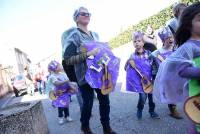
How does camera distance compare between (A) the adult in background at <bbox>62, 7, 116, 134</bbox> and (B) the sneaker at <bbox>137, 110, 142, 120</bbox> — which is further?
(B) the sneaker at <bbox>137, 110, 142, 120</bbox>

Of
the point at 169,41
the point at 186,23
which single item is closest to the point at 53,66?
the point at 169,41

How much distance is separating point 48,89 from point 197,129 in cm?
494

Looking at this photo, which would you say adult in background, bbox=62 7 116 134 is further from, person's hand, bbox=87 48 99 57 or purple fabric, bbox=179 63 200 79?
purple fabric, bbox=179 63 200 79

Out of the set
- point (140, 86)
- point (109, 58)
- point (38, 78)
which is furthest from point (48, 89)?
point (38, 78)

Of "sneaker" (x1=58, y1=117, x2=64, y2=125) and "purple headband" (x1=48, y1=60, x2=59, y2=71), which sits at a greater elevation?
"purple headband" (x1=48, y1=60, x2=59, y2=71)

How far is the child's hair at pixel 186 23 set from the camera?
2889 millimetres

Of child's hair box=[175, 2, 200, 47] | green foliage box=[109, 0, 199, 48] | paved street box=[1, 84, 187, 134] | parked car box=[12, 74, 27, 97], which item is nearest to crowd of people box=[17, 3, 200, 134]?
child's hair box=[175, 2, 200, 47]

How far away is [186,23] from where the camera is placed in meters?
2.94

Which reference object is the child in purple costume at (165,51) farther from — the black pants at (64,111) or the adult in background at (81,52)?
the black pants at (64,111)

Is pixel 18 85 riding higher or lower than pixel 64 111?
lower

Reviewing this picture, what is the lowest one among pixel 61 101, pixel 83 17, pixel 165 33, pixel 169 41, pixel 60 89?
pixel 61 101

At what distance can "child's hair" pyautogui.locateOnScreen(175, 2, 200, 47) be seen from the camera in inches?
114

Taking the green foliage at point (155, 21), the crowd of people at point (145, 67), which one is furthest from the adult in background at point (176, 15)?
the green foliage at point (155, 21)

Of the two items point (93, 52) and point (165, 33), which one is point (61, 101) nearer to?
point (93, 52)
